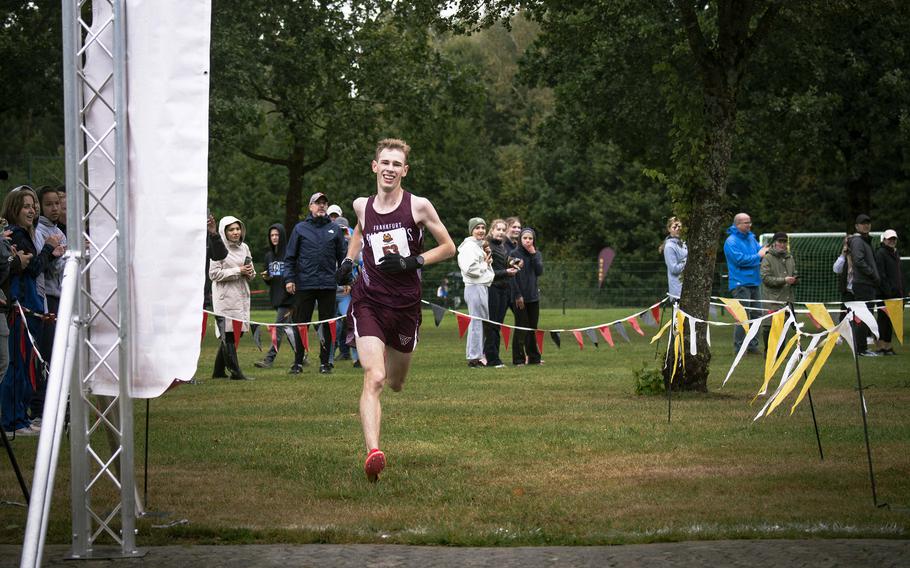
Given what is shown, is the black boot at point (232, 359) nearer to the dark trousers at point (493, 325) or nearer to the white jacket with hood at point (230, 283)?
the white jacket with hood at point (230, 283)

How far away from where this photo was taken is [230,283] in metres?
16.4

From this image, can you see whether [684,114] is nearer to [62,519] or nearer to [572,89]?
[62,519]

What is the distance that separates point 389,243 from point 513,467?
5.64 feet

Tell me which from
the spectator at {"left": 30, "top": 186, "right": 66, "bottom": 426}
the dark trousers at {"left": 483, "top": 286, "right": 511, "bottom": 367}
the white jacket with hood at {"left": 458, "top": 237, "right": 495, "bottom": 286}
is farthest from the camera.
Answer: the dark trousers at {"left": 483, "top": 286, "right": 511, "bottom": 367}

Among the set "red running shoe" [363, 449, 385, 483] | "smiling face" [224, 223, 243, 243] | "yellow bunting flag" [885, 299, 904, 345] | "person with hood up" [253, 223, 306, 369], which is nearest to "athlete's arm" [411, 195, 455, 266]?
"red running shoe" [363, 449, 385, 483]

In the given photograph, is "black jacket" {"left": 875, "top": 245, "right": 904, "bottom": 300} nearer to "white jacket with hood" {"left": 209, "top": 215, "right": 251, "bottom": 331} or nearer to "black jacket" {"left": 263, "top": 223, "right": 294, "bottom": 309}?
"black jacket" {"left": 263, "top": 223, "right": 294, "bottom": 309}

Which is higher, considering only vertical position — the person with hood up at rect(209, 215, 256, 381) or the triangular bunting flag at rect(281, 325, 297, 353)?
the person with hood up at rect(209, 215, 256, 381)

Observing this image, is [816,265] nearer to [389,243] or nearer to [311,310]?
[311,310]

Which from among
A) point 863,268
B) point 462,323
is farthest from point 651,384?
point 863,268

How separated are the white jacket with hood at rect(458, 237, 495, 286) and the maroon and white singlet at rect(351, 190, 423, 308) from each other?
9.29 meters

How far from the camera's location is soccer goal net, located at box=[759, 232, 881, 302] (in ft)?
109

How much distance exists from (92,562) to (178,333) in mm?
1088

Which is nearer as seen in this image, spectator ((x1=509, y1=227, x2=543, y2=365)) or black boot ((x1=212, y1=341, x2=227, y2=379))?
black boot ((x1=212, y1=341, x2=227, y2=379))

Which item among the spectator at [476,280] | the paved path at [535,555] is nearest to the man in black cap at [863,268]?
the spectator at [476,280]
